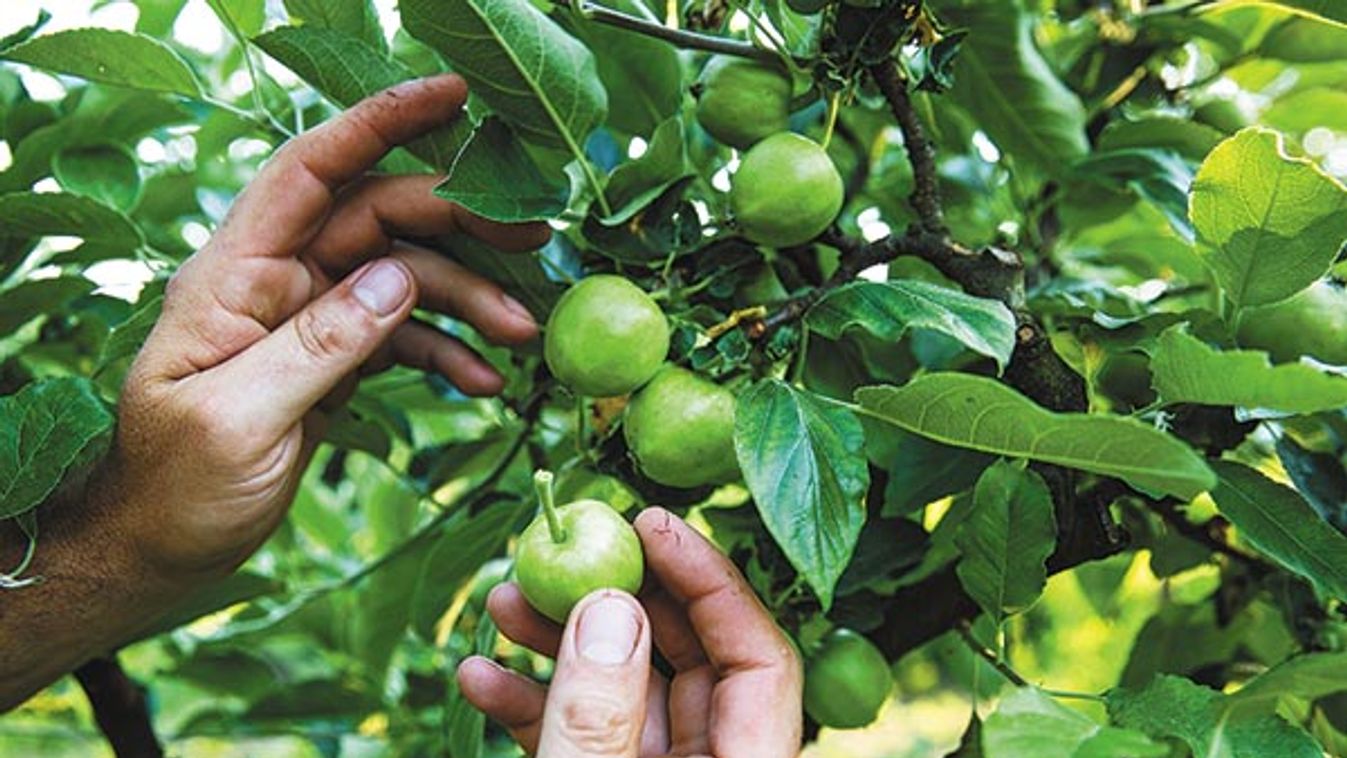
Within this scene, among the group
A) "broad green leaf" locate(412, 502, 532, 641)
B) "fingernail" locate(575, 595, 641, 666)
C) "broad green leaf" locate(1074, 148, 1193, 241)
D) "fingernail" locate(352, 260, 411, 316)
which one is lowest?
"broad green leaf" locate(412, 502, 532, 641)

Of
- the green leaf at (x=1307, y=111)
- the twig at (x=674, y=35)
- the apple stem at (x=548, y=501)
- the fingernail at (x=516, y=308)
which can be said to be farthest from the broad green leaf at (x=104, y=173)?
the green leaf at (x=1307, y=111)

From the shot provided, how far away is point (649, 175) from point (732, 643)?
1.05ft

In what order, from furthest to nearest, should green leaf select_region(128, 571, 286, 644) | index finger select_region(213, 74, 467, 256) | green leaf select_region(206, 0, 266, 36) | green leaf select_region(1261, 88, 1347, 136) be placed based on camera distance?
green leaf select_region(1261, 88, 1347, 136) < green leaf select_region(128, 571, 286, 644) < green leaf select_region(206, 0, 266, 36) < index finger select_region(213, 74, 467, 256)

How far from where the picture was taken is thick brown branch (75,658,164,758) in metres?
1.44

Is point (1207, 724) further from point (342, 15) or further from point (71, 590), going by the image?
point (71, 590)

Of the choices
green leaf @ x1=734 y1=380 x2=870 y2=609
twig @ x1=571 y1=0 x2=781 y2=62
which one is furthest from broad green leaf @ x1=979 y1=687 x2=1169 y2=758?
twig @ x1=571 y1=0 x2=781 y2=62

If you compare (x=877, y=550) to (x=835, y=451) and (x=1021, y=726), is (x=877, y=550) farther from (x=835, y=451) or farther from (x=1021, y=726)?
(x=1021, y=726)

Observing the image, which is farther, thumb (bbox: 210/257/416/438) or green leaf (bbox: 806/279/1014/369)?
thumb (bbox: 210/257/416/438)

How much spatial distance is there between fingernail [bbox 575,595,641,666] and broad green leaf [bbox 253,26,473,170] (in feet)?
1.28

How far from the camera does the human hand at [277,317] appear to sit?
103 cm

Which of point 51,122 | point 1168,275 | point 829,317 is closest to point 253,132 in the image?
point 51,122

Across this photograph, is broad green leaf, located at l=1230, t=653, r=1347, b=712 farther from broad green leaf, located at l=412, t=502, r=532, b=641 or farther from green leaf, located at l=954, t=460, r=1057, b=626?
broad green leaf, located at l=412, t=502, r=532, b=641

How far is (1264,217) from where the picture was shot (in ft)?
2.72

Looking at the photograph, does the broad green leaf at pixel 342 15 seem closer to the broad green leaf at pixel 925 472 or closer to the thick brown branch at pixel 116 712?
the broad green leaf at pixel 925 472
